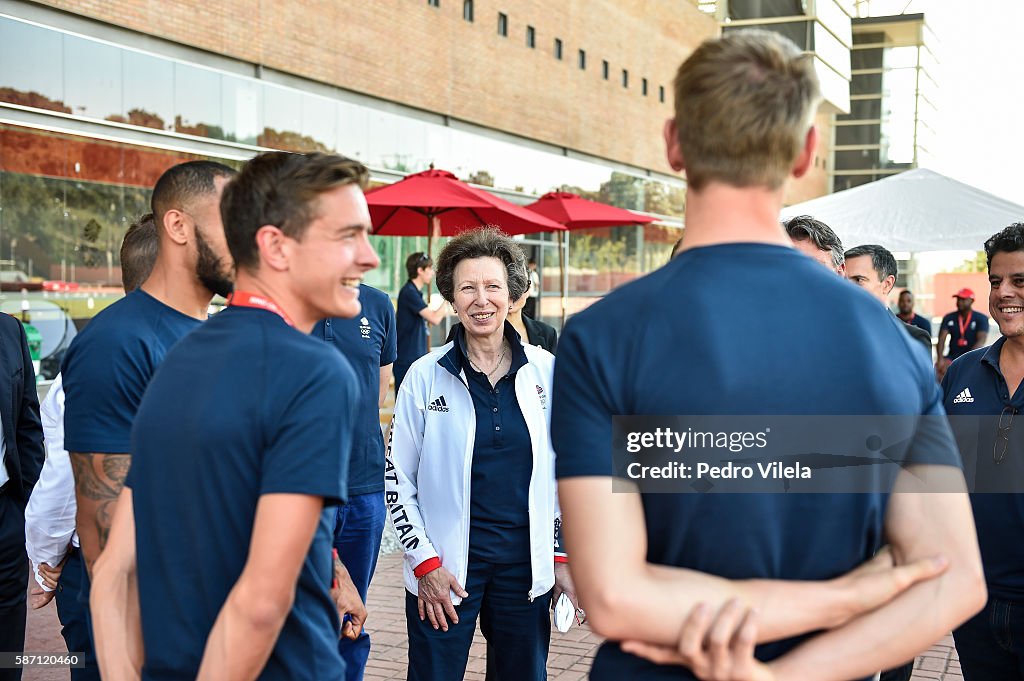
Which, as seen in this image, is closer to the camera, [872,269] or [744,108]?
[744,108]

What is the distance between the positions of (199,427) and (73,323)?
11632 mm

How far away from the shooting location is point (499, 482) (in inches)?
157

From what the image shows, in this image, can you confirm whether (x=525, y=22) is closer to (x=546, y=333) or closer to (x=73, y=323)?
(x=73, y=323)

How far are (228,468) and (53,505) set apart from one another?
204cm

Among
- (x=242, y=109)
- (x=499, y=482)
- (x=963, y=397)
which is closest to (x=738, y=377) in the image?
(x=499, y=482)

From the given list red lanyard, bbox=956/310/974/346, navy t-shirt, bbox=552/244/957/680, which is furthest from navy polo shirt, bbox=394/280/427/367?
navy t-shirt, bbox=552/244/957/680

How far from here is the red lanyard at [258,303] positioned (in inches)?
86.0

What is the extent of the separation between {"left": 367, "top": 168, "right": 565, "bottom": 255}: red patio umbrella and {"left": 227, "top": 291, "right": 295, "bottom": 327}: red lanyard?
9.03m

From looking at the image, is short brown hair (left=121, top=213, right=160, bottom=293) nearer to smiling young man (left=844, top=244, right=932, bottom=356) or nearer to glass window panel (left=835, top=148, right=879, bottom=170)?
smiling young man (left=844, top=244, right=932, bottom=356)

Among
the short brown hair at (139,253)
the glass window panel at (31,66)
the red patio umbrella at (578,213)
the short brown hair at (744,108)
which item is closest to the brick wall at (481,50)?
the glass window panel at (31,66)

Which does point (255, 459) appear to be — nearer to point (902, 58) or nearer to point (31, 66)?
point (31, 66)

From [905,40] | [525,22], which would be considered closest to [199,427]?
[525,22]

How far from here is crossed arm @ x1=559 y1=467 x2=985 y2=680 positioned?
1745 mm

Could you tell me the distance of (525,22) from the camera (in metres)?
24.5
